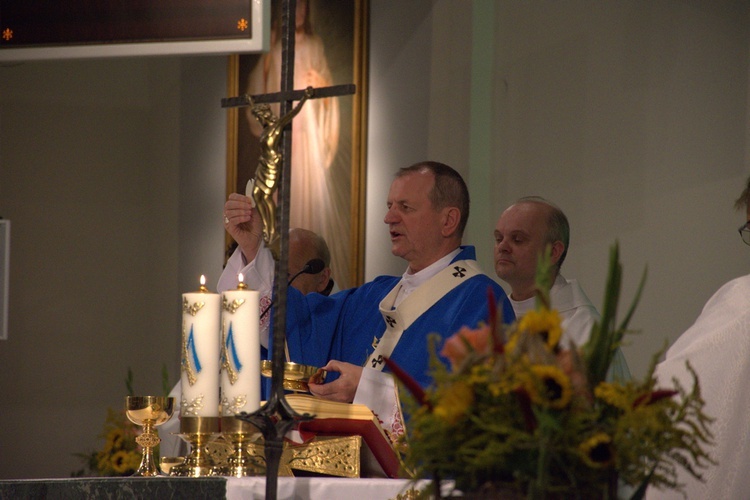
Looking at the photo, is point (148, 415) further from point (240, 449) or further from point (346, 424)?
point (346, 424)

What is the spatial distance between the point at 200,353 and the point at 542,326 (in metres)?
0.88

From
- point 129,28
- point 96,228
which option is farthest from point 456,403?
point 96,228

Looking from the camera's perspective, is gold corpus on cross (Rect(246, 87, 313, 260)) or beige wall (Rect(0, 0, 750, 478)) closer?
gold corpus on cross (Rect(246, 87, 313, 260))

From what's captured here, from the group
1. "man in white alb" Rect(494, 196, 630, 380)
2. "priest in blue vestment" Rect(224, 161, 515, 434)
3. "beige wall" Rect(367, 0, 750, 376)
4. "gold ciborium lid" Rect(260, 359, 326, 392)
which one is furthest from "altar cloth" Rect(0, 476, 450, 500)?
"beige wall" Rect(367, 0, 750, 376)

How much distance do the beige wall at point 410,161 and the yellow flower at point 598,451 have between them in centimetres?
376

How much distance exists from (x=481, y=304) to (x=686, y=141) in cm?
199

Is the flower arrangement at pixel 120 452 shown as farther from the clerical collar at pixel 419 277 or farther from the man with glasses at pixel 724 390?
the man with glasses at pixel 724 390

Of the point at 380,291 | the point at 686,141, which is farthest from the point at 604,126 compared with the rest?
the point at 380,291

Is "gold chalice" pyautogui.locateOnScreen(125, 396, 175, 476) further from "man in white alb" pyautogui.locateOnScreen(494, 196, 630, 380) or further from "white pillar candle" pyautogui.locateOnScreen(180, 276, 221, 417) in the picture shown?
"man in white alb" pyautogui.locateOnScreen(494, 196, 630, 380)

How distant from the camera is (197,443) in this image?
227 cm

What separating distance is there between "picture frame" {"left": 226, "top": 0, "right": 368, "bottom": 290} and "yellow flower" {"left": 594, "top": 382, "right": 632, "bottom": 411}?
438cm

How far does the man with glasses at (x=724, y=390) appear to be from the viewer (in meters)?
2.98

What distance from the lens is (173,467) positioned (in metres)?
2.44

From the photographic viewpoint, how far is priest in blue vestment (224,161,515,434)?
367 centimetres
